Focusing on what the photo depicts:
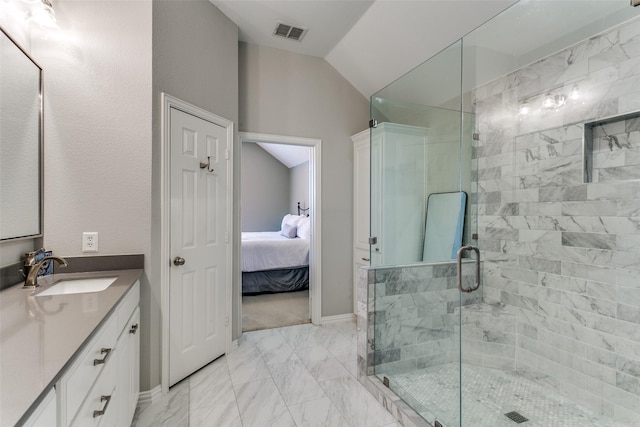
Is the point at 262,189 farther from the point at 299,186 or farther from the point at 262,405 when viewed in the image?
the point at 262,405

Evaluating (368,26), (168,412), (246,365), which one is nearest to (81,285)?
(168,412)

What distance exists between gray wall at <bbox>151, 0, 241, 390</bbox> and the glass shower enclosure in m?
1.35

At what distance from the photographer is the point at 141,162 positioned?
2066 millimetres

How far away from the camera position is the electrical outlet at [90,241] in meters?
1.95

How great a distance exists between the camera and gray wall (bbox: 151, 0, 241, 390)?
212cm

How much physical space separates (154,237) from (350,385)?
1.76 metres

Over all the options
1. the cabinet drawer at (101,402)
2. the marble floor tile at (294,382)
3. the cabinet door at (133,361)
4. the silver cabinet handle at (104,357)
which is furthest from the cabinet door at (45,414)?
the marble floor tile at (294,382)

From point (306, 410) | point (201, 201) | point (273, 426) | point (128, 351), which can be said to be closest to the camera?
point (128, 351)

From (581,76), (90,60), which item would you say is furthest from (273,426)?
(581,76)

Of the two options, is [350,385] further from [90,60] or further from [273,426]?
[90,60]

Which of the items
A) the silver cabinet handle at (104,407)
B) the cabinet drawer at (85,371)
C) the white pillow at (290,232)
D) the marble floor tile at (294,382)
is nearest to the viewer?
the cabinet drawer at (85,371)

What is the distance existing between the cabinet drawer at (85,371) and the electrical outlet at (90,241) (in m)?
0.85

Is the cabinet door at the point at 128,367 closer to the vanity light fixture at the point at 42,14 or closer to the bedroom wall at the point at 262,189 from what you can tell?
the vanity light fixture at the point at 42,14

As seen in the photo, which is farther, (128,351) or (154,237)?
(154,237)
